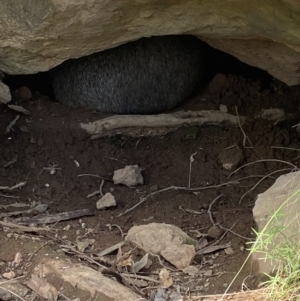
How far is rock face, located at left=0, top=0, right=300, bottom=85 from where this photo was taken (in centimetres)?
263

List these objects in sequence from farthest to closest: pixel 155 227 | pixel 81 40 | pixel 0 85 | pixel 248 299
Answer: pixel 0 85 → pixel 81 40 → pixel 155 227 → pixel 248 299

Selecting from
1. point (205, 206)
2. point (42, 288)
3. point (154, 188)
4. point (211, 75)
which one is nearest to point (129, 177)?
point (154, 188)

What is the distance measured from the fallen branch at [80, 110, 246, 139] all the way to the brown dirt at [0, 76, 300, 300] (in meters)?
0.04

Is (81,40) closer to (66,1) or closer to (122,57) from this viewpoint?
(66,1)

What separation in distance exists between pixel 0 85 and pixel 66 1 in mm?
721

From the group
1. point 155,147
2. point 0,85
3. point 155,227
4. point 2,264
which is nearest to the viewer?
point 2,264

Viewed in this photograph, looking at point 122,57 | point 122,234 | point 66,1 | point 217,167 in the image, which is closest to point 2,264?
point 122,234

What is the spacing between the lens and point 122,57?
11.5ft

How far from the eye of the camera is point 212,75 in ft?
12.7

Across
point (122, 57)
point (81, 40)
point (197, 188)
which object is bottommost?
point (197, 188)

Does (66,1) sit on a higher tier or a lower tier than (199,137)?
higher

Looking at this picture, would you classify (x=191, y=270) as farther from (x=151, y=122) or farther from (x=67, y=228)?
(x=151, y=122)

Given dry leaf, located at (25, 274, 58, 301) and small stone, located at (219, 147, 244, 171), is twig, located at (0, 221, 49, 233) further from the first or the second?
small stone, located at (219, 147, 244, 171)

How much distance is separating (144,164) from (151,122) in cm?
27
